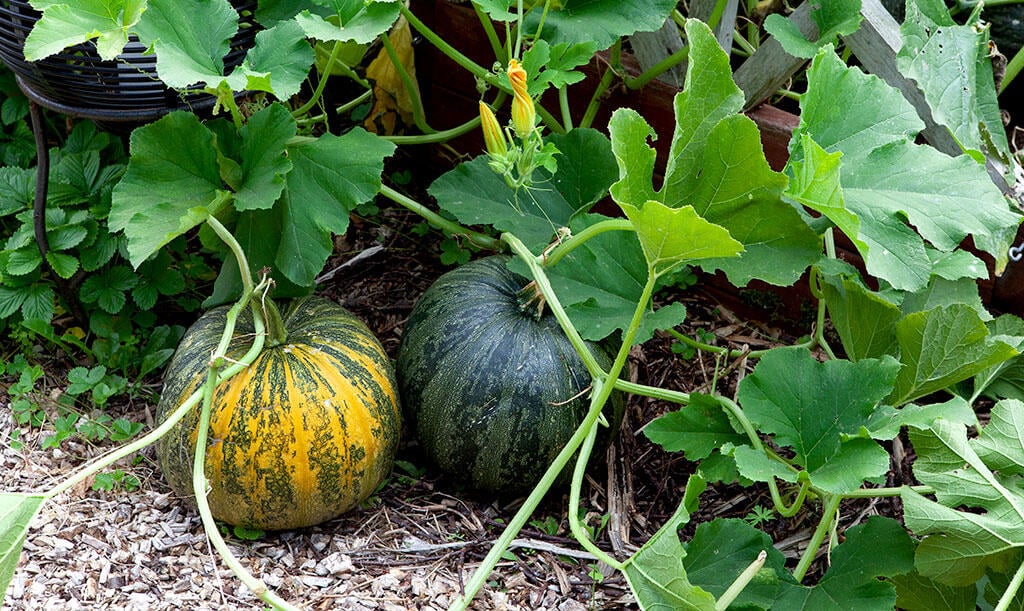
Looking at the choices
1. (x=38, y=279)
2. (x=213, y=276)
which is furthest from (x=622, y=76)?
(x=38, y=279)

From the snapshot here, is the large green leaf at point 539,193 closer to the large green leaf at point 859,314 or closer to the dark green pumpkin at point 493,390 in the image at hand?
the dark green pumpkin at point 493,390

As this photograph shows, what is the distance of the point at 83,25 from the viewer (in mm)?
1797

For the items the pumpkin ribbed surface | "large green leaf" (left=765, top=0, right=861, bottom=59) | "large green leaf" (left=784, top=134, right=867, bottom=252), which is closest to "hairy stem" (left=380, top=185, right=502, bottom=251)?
the pumpkin ribbed surface

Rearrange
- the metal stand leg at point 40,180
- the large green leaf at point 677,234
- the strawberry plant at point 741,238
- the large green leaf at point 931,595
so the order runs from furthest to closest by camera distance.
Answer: the metal stand leg at point 40,180 < the large green leaf at point 931,595 < the strawberry plant at point 741,238 < the large green leaf at point 677,234

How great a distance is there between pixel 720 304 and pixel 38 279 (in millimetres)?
1790

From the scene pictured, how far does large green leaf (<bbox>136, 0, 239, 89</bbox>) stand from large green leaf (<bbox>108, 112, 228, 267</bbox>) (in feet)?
0.50

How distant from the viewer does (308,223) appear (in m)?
2.10

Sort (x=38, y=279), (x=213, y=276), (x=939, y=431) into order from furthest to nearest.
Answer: (x=213, y=276)
(x=38, y=279)
(x=939, y=431)

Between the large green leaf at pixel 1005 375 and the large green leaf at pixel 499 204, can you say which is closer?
the large green leaf at pixel 1005 375

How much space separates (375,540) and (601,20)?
4.00ft

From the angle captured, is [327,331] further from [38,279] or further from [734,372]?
[734,372]

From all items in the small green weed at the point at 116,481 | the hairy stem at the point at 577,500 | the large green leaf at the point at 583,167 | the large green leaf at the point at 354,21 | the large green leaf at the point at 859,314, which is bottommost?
the small green weed at the point at 116,481

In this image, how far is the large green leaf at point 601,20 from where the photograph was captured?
2.13m

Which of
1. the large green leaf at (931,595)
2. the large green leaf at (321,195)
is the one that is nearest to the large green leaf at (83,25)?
the large green leaf at (321,195)
